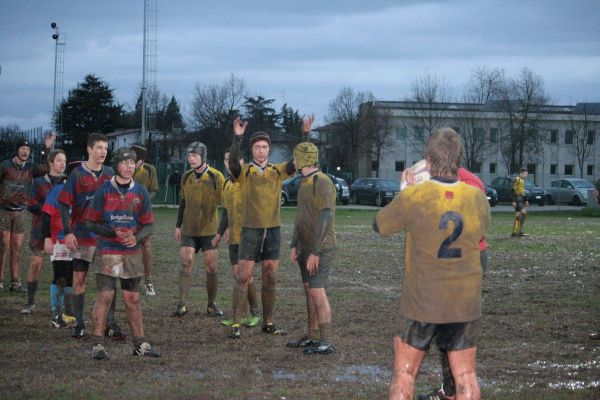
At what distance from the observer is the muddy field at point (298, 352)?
709 cm

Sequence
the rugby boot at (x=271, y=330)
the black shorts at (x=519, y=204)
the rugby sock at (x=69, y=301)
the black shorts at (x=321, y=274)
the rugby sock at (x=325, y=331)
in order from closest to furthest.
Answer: the rugby sock at (x=325, y=331), the black shorts at (x=321, y=274), the rugby boot at (x=271, y=330), the rugby sock at (x=69, y=301), the black shorts at (x=519, y=204)

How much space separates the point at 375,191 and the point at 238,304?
1502 inches

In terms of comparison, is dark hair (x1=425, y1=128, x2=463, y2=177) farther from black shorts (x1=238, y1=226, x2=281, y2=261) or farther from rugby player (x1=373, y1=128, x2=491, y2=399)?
black shorts (x1=238, y1=226, x2=281, y2=261)

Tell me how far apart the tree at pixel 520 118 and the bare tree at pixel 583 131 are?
830cm

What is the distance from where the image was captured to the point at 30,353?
8.48m

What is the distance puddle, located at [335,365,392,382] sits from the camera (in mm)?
7517

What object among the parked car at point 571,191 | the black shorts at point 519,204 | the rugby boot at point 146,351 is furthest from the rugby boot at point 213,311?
the parked car at point 571,191

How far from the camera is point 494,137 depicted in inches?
3066

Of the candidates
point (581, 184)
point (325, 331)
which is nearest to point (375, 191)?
point (581, 184)

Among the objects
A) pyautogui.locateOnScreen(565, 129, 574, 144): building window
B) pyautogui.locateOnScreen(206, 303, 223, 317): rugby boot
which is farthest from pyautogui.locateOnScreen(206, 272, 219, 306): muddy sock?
pyautogui.locateOnScreen(565, 129, 574, 144): building window

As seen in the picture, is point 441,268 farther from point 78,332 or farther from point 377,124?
point 377,124

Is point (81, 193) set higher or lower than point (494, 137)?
lower

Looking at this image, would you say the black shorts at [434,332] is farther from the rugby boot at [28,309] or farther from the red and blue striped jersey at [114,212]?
the rugby boot at [28,309]

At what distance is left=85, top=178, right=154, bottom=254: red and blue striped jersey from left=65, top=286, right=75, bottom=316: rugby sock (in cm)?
218
